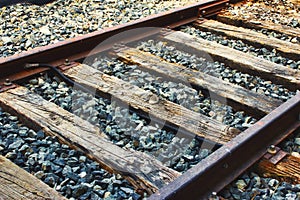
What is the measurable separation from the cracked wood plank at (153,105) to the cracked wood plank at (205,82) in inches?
12.7

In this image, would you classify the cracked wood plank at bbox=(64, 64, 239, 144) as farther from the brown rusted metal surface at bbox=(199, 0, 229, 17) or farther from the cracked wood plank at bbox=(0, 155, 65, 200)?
the brown rusted metal surface at bbox=(199, 0, 229, 17)

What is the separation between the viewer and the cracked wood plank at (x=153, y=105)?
271 centimetres

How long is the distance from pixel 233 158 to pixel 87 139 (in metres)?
0.79

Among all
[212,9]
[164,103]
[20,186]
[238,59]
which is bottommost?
[20,186]

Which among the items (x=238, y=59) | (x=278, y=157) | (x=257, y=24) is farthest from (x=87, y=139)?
(x=257, y=24)

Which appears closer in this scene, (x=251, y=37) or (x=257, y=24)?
(x=251, y=37)

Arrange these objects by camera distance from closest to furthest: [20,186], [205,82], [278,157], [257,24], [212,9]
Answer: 1. [20,186]
2. [278,157]
3. [205,82]
4. [257,24]
5. [212,9]

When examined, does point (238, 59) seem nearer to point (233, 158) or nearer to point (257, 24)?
point (257, 24)

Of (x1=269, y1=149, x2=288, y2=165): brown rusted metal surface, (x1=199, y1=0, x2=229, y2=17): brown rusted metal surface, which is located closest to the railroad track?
(x1=269, y1=149, x2=288, y2=165): brown rusted metal surface

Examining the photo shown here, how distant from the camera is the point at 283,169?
2.38 metres

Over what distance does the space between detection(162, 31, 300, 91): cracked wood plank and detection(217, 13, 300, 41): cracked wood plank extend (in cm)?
73

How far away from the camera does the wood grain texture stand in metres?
2.35

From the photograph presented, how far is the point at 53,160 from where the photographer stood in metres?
2.39

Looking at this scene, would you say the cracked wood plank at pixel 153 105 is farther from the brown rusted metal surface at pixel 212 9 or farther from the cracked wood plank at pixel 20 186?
the brown rusted metal surface at pixel 212 9
